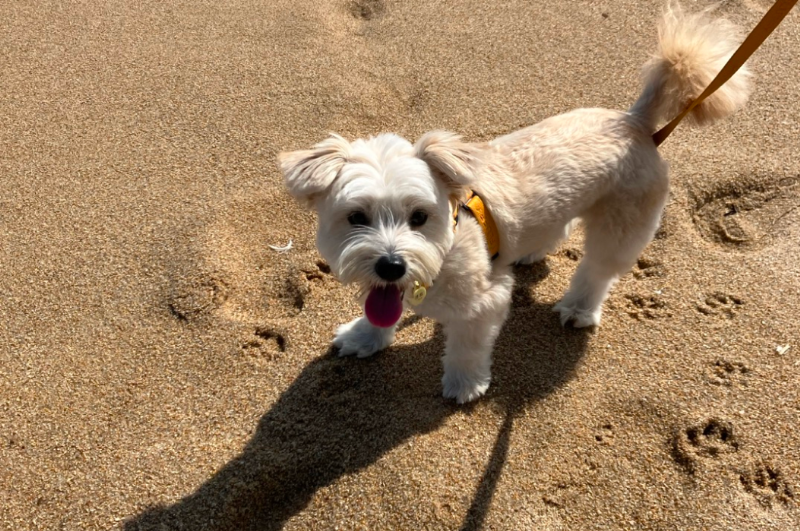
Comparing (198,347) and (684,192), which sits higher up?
(684,192)

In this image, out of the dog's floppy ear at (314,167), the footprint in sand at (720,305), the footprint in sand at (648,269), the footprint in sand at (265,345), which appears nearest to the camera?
the dog's floppy ear at (314,167)

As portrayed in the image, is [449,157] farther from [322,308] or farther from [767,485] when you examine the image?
[767,485]

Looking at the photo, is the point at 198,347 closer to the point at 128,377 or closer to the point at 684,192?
the point at 128,377

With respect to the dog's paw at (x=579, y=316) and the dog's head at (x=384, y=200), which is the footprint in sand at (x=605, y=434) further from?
the dog's head at (x=384, y=200)

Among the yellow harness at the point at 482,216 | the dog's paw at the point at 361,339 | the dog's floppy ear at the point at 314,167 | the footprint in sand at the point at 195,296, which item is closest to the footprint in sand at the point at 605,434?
the yellow harness at the point at 482,216

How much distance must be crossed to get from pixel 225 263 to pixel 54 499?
1557mm

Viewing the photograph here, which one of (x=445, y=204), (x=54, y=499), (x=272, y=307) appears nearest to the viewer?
(x=445, y=204)

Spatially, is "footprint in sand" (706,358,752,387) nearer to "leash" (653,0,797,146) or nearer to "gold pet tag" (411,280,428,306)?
"leash" (653,0,797,146)

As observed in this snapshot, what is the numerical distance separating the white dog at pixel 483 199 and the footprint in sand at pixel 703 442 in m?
0.90

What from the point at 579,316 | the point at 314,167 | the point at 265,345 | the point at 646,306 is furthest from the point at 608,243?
the point at 265,345

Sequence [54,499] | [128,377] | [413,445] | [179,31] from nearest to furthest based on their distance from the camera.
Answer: [54,499] → [413,445] → [128,377] → [179,31]

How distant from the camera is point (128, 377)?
303 centimetres

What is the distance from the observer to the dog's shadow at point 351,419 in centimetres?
264

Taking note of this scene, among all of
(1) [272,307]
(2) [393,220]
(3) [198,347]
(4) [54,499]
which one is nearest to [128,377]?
(3) [198,347]
